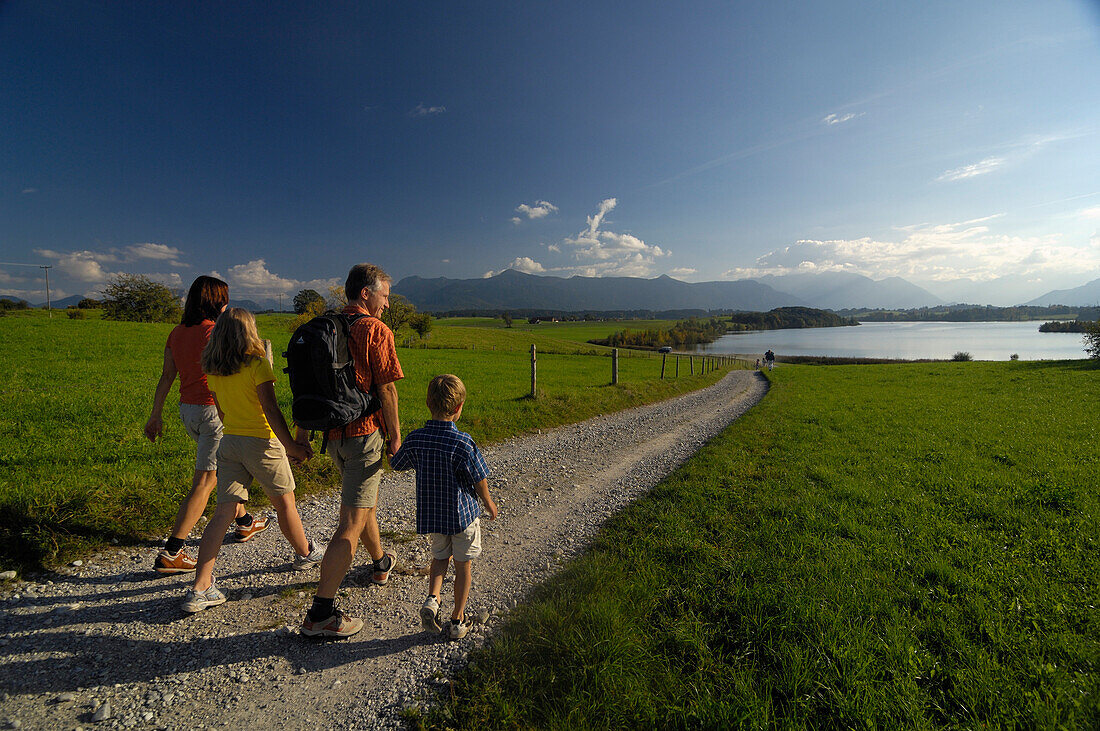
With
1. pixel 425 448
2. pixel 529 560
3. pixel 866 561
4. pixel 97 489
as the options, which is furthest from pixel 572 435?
pixel 97 489

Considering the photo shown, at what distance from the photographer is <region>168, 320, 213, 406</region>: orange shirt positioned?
4.00 meters

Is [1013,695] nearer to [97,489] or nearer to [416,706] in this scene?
[416,706]

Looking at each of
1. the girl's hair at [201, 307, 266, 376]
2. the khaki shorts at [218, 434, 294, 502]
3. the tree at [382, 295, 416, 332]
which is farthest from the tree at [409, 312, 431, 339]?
the girl's hair at [201, 307, 266, 376]

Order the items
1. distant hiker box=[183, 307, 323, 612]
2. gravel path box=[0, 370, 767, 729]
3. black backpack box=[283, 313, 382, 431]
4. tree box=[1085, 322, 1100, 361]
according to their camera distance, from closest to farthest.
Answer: gravel path box=[0, 370, 767, 729] < black backpack box=[283, 313, 382, 431] < distant hiker box=[183, 307, 323, 612] < tree box=[1085, 322, 1100, 361]

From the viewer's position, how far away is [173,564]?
4.03 m

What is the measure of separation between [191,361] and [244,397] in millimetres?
1075

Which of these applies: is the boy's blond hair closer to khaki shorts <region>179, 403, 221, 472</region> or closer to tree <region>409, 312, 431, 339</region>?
khaki shorts <region>179, 403, 221, 472</region>

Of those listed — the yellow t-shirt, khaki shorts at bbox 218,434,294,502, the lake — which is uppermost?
the yellow t-shirt

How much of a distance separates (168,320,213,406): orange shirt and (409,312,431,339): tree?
53.9 metres

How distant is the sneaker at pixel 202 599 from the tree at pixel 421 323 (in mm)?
54844

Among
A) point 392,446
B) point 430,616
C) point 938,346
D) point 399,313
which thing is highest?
point 399,313

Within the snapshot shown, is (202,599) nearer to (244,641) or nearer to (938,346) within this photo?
(244,641)

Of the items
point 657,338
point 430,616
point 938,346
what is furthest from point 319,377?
point 938,346

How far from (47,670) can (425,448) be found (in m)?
2.88
